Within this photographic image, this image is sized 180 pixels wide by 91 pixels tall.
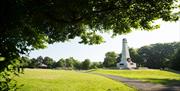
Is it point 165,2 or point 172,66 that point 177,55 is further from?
point 165,2

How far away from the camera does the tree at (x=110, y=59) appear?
142775 millimetres

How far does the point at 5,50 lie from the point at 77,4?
331cm

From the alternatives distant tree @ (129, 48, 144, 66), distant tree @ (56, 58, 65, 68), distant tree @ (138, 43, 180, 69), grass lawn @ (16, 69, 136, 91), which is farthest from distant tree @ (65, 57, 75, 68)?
grass lawn @ (16, 69, 136, 91)

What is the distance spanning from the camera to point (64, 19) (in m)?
14.8

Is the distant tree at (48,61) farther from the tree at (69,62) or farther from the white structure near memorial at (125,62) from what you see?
the white structure near memorial at (125,62)

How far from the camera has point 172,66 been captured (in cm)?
11519

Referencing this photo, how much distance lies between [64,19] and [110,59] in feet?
428

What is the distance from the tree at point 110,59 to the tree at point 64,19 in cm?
12328

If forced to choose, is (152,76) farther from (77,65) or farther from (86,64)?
(77,65)

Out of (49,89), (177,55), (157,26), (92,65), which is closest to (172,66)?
(177,55)

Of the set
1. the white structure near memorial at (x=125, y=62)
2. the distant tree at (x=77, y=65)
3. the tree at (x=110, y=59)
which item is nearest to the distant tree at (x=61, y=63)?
the distant tree at (x=77, y=65)

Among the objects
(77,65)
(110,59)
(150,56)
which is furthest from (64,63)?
(150,56)

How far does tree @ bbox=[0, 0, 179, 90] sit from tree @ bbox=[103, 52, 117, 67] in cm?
12328

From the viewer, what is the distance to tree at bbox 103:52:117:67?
468 feet
